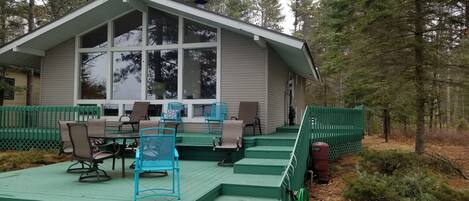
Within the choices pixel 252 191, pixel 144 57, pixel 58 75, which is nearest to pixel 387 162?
pixel 252 191

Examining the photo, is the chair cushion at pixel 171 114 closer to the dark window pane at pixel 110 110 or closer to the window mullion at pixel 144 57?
the window mullion at pixel 144 57

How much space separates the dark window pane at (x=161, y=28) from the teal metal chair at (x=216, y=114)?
2263 millimetres

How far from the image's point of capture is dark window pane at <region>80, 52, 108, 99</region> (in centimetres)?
1112

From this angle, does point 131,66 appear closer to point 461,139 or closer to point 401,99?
point 401,99

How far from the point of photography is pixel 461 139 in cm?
1432

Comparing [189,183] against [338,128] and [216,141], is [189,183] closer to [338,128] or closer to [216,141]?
[216,141]

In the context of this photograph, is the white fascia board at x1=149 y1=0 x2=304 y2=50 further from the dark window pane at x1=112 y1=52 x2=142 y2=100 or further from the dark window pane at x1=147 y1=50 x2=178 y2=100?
the dark window pane at x1=112 y1=52 x2=142 y2=100

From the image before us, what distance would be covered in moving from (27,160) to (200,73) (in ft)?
15.5

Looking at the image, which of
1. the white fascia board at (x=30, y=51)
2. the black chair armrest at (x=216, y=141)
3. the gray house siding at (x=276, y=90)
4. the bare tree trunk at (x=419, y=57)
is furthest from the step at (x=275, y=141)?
the white fascia board at (x=30, y=51)

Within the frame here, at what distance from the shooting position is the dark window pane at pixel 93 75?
11125mm

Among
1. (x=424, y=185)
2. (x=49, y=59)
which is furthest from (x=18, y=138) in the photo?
(x=424, y=185)

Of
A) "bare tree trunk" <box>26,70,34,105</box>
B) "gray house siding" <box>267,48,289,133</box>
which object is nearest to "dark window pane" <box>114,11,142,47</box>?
"gray house siding" <box>267,48,289,133</box>

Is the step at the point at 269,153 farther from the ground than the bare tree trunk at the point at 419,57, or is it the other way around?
the bare tree trunk at the point at 419,57

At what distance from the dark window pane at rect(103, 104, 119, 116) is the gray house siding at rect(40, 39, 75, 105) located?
1.19 m
